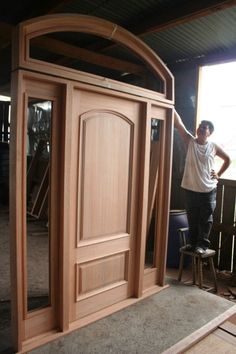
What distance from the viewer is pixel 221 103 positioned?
3.81 m

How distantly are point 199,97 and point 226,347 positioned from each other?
2.88 meters

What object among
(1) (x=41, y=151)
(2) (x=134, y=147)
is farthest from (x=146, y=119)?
(1) (x=41, y=151)

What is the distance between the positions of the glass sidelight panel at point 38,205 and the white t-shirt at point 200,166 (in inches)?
57.0

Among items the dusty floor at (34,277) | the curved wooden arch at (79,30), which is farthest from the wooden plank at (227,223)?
the curved wooden arch at (79,30)

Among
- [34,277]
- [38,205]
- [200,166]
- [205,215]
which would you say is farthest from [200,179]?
[38,205]

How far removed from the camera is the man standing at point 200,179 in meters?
3.13

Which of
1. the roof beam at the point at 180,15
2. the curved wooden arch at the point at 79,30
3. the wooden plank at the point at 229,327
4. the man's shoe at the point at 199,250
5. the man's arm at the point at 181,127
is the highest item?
the roof beam at the point at 180,15

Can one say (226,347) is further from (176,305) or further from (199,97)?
(199,97)

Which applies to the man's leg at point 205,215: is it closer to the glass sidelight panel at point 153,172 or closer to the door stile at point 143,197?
the glass sidelight panel at point 153,172

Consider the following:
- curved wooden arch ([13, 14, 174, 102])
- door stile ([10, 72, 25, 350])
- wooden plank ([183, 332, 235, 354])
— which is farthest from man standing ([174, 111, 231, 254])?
door stile ([10, 72, 25, 350])

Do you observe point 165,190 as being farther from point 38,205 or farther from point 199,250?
point 38,205

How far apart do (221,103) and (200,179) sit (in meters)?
1.24

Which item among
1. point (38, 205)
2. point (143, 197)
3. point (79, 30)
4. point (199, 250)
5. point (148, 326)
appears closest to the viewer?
point (79, 30)

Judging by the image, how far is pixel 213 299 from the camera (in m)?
2.73
